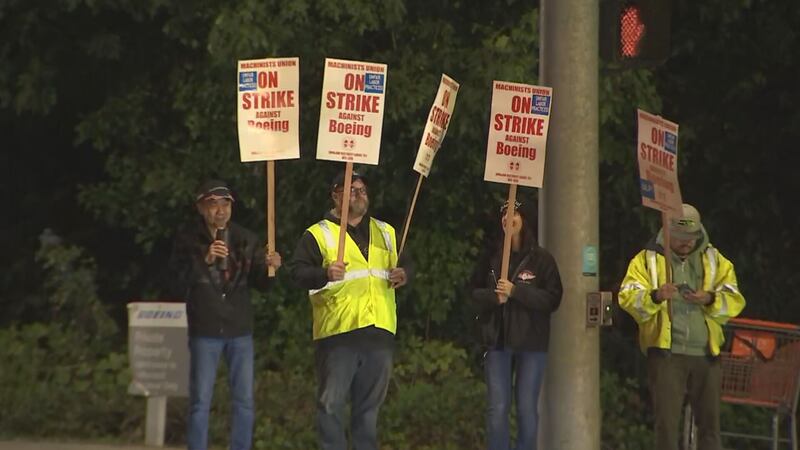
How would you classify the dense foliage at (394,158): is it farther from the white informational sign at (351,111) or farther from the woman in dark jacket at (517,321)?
the white informational sign at (351,111)

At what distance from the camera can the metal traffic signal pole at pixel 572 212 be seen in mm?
10508

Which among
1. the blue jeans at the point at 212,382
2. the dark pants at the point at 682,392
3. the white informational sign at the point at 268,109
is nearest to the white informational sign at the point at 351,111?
the white informational sign at the point at 268,109

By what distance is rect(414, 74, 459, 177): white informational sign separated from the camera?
11.1m

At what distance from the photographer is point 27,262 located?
67.8ft

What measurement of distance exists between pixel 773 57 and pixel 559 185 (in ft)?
20.3

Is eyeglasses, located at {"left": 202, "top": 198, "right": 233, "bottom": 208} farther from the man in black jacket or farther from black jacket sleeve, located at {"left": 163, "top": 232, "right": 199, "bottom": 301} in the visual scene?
black jacket sleeve, located at {"left": 163, "top": 232, "right": 199, "bottom": 301}

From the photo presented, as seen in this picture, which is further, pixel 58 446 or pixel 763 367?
pixel 58 446

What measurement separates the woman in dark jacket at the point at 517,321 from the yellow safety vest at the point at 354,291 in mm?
678

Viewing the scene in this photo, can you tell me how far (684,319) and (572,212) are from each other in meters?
1.01

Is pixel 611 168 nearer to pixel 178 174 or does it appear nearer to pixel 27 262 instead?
pixel 178 174

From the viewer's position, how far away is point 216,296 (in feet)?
35.8

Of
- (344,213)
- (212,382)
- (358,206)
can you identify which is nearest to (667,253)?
(358,206)

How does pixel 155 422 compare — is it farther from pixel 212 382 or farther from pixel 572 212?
pixel 572 212

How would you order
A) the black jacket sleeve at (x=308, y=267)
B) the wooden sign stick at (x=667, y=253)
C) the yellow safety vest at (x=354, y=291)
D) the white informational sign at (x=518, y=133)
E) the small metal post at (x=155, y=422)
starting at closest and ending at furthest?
the black jacket sleeve at (x=308, y=267), the yellow safety vest at (x=354, y=291), the white informational sign at (x=518, y=133), the wooden sign stick at (x=667, y=253), the small metal post at (x=155, y=422)
